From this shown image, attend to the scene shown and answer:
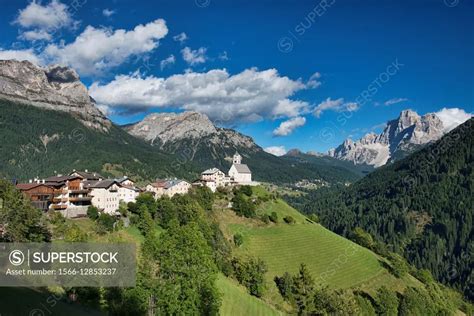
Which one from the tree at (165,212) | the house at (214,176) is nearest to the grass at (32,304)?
the tree at (165,212)

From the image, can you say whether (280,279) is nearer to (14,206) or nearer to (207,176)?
(14,206)

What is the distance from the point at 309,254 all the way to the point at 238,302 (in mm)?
38958

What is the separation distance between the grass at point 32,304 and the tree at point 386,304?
65.1 m

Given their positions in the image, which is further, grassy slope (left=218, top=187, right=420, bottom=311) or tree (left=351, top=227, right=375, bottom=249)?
tree (left=351, top=227, right=375, bottom=249)

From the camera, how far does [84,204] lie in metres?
91.2

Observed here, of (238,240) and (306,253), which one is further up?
(238,240)

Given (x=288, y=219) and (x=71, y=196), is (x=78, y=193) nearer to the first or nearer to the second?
(x=71, y=196)

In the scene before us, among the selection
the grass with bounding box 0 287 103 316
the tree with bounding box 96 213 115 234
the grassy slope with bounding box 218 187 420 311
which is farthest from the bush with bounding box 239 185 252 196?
the grass with bounding box 0 287 103 316

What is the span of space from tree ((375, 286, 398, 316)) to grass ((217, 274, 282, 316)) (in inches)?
1007

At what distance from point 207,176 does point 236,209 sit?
3175cm

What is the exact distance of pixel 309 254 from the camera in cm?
10444

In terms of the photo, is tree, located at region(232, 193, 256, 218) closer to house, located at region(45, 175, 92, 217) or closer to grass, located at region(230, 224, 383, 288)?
grass, located at region(230, 224, 383, 288)

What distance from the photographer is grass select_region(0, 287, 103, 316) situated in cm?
3426

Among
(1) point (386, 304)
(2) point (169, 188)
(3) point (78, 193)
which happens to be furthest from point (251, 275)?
(2) point (169, 188)
